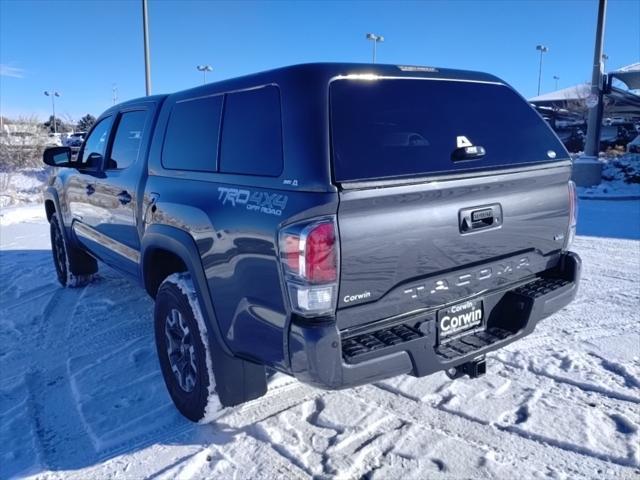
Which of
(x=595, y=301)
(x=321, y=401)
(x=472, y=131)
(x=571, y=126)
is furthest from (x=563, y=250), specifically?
(x=571, y=126)

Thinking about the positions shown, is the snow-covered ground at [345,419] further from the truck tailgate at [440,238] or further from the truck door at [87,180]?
the truck door at [87,180]

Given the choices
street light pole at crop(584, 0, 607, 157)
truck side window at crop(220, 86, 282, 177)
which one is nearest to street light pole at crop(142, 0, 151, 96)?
street light pole at crop(584, 0, 607, 157)

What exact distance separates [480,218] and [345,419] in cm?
137

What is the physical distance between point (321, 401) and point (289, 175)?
1.58m

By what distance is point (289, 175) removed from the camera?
2.37 meters

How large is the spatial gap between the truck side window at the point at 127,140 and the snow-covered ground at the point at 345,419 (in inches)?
56.5

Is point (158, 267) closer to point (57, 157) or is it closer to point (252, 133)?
point (252, 133)

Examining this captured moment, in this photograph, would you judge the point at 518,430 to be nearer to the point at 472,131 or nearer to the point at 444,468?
the point at 444,468

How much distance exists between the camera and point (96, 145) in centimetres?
504

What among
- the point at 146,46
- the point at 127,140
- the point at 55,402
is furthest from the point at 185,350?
the point at 146,46

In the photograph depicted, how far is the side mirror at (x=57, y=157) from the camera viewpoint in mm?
5024

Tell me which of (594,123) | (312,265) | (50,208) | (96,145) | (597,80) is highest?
(597,80)

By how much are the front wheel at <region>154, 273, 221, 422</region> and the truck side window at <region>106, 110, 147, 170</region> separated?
4.28ft

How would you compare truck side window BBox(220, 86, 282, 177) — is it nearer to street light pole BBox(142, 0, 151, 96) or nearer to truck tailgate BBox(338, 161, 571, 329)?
truck tailgate BBox(338, 161, 571, 329)
